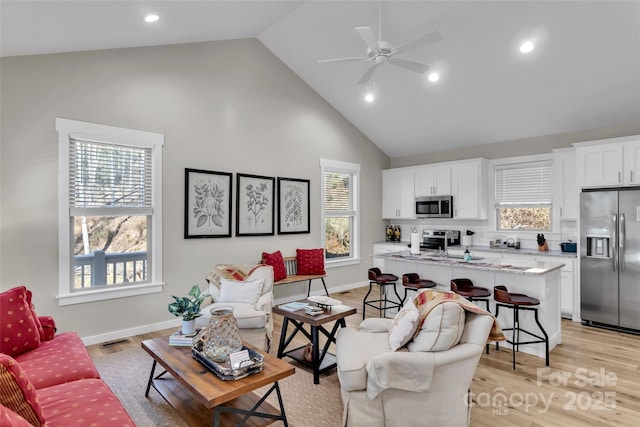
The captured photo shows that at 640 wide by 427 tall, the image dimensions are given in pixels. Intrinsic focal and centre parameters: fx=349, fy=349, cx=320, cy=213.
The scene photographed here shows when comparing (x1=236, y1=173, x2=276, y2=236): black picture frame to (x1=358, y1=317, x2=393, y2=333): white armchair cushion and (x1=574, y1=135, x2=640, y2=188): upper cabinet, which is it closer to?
(x1=358, y1=317, x2=393, y2=333): white armchair cushion

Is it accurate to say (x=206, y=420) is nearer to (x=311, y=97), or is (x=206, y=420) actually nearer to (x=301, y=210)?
(x=301, y=210)

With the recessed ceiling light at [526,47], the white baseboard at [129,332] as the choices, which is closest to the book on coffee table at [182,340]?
the white baseboard at [129,332]

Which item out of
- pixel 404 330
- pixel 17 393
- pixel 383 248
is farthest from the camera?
pixel 383 248

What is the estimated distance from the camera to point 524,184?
568cm

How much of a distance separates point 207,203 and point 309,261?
1898 mm

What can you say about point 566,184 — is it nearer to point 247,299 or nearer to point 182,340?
point 247,299

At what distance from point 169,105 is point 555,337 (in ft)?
17.1

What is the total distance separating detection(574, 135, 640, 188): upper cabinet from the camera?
13.8 feet

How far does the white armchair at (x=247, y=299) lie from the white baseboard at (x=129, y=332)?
0.95 metres

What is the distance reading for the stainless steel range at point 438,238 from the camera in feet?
21.1

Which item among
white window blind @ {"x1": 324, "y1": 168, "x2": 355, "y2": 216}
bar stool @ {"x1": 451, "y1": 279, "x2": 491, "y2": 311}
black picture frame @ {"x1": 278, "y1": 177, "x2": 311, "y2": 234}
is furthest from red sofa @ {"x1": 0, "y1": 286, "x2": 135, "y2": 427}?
white window blind @ {"x1": 324, "y1": 168, "x2": 355, "y2": 216}

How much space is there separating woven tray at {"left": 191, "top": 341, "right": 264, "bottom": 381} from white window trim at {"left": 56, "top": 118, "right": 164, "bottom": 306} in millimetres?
2226

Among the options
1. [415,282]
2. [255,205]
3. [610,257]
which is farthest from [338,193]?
[610,257]

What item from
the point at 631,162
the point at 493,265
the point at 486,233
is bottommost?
the point at 493,265
